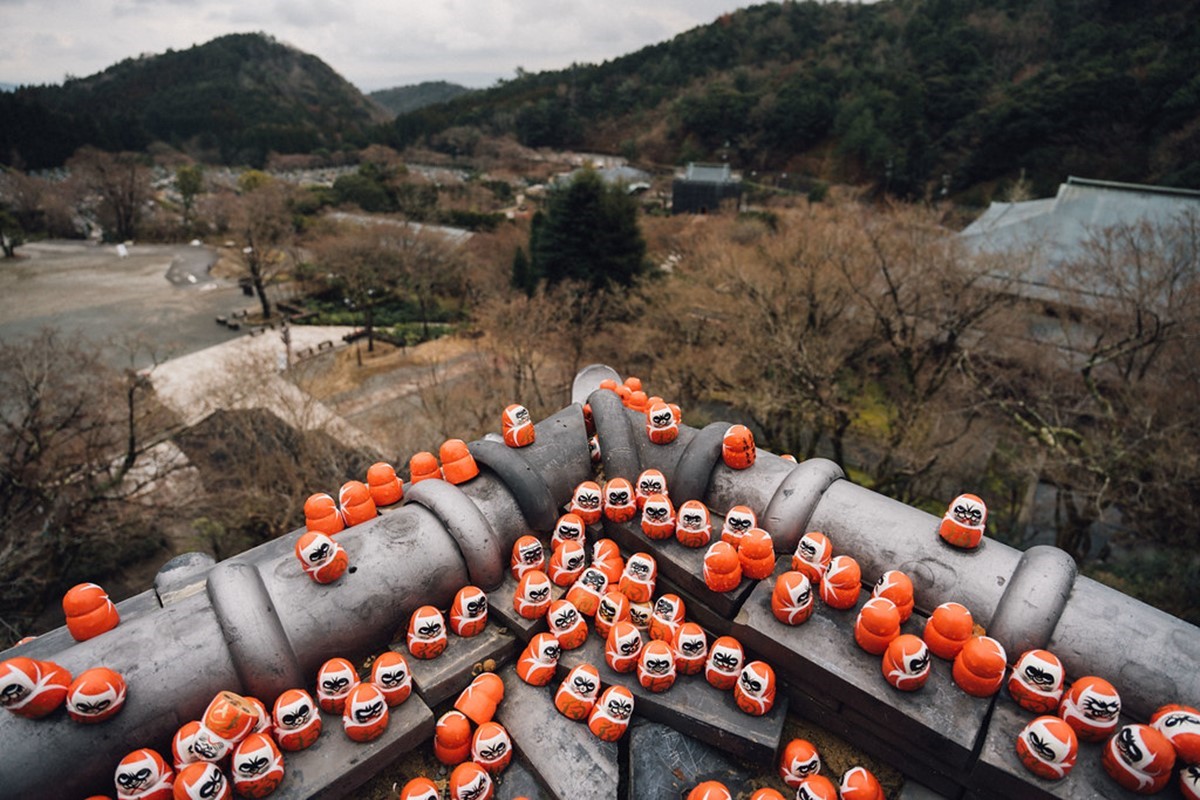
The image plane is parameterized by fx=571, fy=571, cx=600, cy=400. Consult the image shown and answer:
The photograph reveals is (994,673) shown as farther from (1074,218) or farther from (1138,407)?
(1074,218)

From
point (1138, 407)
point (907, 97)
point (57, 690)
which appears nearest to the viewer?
point (57, 690)

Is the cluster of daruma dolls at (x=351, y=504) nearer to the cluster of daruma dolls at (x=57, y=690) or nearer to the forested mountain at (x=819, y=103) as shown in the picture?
the cluster of daruma dolls at (x=57, y=690)

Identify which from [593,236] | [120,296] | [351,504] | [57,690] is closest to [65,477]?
[351,504]

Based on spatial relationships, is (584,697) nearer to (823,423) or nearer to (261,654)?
(261,654)

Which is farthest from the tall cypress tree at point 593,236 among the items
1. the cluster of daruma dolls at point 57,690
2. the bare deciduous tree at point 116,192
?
the bare deciduous tree at point 116,192

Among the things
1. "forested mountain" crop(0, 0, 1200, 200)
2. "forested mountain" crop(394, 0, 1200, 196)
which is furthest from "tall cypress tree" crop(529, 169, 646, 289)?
"forested mountain" crop(0, 0, 1200, 200)

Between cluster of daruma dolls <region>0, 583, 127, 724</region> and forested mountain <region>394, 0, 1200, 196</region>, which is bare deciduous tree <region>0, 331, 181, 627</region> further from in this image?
forested mountain <region>394, 0, 1200, 196</region>

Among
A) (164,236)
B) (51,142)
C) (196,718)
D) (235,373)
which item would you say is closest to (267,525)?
(235,373)
